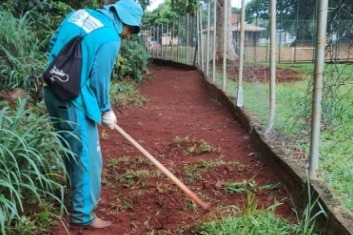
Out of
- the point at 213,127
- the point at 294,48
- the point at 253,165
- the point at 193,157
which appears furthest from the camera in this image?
the point at 294,48

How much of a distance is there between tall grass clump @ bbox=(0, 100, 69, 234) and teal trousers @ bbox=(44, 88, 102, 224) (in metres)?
0.08

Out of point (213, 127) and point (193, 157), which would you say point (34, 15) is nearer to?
point (213, 127)

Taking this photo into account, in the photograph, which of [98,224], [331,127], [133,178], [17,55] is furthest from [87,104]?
[17,55]

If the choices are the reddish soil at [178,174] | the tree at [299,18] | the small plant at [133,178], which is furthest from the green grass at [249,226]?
the tree at [299,18]

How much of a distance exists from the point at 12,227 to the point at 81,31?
125 cm

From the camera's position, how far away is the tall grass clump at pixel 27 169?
8.55 feet

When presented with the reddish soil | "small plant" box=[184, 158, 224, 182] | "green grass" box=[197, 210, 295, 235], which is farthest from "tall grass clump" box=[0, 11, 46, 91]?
"green grass" box=[197, 210, 295, 235]

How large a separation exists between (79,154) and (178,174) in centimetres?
139

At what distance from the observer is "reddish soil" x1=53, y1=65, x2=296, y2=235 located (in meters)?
3.29

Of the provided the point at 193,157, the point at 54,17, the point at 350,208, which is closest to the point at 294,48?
the point at 54,17

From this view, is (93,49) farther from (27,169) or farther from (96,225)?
(96,225)

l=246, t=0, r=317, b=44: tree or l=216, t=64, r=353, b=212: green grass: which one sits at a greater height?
l=246, t=0, r=317, b=44: tree

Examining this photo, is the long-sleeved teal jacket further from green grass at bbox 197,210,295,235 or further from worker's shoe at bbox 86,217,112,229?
green grass at bbox 197,210,295,235

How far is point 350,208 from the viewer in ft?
9.28
